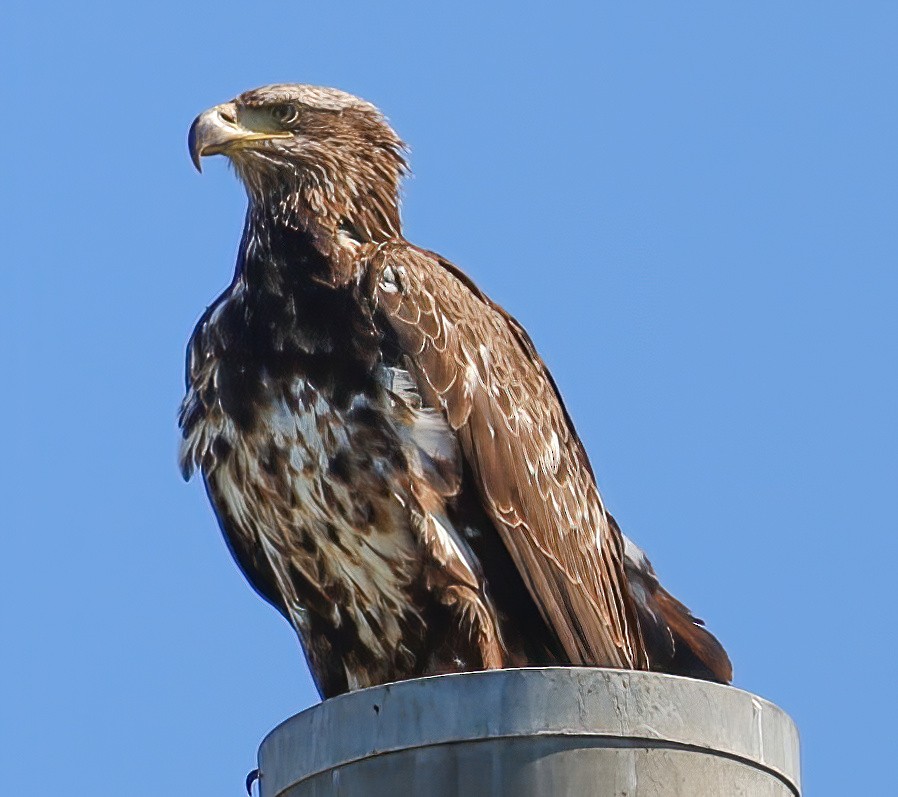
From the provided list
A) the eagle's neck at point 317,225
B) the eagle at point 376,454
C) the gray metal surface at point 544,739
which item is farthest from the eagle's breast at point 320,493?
the gray metal surface at point 544,739

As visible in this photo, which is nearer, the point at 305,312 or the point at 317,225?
the point at 305,312

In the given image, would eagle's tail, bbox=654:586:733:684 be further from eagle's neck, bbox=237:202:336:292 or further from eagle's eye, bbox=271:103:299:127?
eagle's eye, bbox=271:103:299:127

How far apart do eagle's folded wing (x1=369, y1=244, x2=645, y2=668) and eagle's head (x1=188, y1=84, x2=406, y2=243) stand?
0.32m

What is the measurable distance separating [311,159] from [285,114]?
0.23 meters

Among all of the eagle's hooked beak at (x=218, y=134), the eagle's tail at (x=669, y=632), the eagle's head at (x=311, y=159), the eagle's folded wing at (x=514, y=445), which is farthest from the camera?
the eagle's head at (x=311, y=159)

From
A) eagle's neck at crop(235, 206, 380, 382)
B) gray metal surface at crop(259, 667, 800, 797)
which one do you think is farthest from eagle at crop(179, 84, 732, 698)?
gray metal surface at crop(259, 667, 800, 797)

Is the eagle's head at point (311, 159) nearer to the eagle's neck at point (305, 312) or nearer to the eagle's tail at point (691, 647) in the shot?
the eagle's neck at point (305, 312)

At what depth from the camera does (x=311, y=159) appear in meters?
7.69

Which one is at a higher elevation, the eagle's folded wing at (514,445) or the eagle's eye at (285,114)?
the eagle's eye at (285,114)

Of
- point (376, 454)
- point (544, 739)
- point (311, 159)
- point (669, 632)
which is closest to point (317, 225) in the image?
point (311, 159)

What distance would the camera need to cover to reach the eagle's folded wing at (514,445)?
277 inches

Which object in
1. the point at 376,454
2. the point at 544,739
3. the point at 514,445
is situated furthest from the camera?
the point at 514,445

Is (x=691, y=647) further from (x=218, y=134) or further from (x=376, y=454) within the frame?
(x=218, y=134)

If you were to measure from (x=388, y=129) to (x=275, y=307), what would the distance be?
1178 mm
